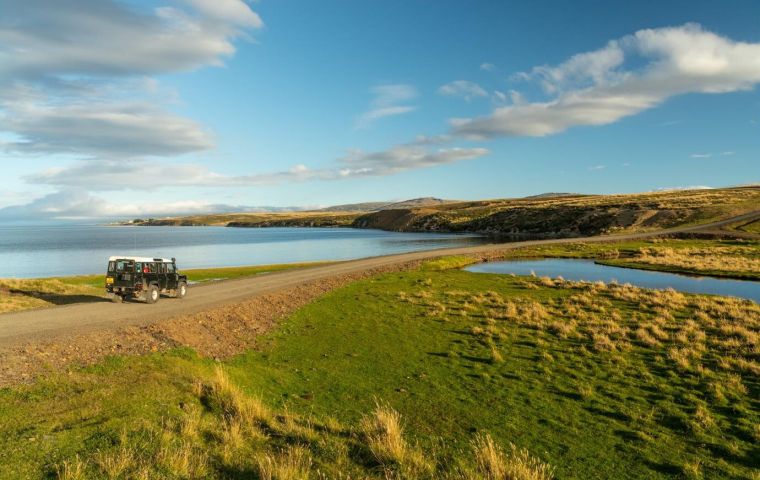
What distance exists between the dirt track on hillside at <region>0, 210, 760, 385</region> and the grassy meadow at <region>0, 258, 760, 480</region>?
135cm

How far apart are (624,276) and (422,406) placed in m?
37.1

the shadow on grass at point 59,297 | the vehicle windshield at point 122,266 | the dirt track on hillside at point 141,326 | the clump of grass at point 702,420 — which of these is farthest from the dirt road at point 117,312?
the clump of grass at point 702,420

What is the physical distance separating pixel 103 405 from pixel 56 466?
3374 millimetres

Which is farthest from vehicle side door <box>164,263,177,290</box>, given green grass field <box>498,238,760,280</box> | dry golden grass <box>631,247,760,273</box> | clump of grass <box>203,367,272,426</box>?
dry golden grass <box>631,247,760,273</box>

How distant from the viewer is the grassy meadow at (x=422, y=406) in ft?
28.1

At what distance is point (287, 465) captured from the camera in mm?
7984

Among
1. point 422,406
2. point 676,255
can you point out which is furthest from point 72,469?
point 676,255

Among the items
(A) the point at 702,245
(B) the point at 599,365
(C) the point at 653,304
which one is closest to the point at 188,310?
(B) the point at 599,365

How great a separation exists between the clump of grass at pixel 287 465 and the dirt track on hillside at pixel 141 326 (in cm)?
911

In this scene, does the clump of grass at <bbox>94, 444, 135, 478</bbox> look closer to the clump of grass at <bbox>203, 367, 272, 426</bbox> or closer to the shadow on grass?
the clump of grass at <bbox>203, 367, 272, 426</bbox>

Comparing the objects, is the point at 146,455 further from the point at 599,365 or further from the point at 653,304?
the point at 653,304

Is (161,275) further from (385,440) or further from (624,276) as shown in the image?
(624,276)

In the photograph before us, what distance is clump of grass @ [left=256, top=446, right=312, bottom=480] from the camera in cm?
750

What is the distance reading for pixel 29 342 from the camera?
1614cm
